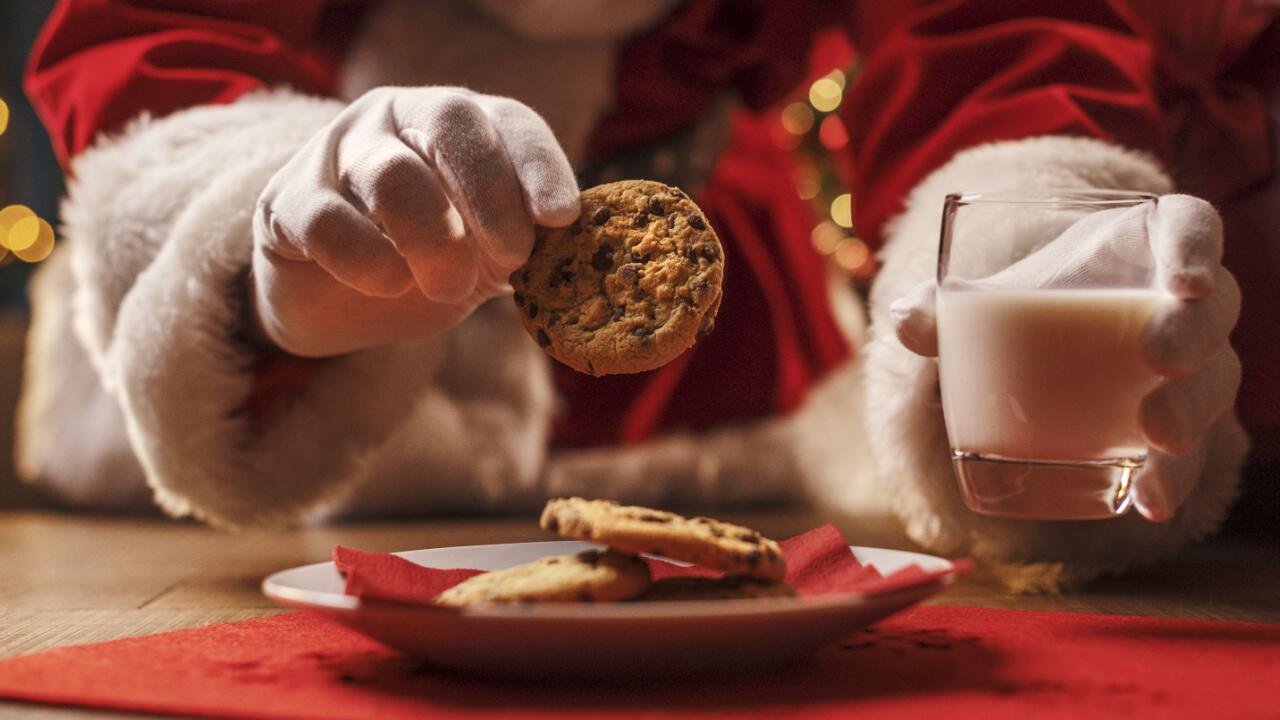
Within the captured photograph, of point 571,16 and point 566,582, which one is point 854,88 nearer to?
point 571,16

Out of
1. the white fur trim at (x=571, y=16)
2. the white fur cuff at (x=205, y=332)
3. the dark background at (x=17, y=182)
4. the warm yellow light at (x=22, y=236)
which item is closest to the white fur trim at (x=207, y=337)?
the white fur cuff at (x=205, y=332)

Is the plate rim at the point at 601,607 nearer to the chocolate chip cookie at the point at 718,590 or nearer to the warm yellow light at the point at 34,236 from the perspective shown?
Result: the chocolate chip cookie at the point at 718,590

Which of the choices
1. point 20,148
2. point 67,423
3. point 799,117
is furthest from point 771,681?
point 20,148

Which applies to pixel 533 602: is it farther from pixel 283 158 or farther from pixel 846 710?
pixel 283 158

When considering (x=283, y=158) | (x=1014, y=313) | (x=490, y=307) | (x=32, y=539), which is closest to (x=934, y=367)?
(x=1014, y=313)

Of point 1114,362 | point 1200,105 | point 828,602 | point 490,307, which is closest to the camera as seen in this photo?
point 828,602

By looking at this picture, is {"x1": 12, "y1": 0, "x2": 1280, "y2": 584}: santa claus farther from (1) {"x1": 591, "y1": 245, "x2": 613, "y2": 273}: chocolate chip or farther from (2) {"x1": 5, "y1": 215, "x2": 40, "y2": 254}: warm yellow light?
(2) {"x1": 5, "y1": 215, "x2": 40, "y2": 254}: warm yellow light
